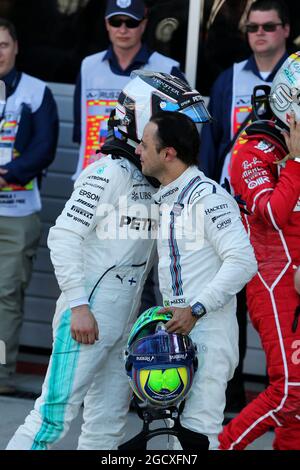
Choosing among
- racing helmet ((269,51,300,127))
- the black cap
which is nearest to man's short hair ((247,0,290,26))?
the black cap

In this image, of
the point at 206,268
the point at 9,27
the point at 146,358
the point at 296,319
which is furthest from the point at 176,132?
the point at 9,27

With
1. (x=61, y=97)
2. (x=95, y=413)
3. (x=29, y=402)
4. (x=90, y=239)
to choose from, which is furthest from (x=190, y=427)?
(x=61, y=97)

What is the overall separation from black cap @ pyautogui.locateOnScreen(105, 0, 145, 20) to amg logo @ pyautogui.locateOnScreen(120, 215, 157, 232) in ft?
6.90

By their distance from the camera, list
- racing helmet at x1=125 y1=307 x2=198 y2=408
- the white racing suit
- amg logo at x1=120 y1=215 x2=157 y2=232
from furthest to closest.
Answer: amg logo at x1=120 y1=215 x2=157 y2=232 → the white racing suit → racing helmet at x1=125 y1=307 x2=198 y2=408

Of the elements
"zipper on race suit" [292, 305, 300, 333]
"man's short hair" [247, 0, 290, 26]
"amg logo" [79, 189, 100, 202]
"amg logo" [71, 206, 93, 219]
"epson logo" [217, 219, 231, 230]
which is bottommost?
"zipper on race suit" [292, 305, 300, 333]

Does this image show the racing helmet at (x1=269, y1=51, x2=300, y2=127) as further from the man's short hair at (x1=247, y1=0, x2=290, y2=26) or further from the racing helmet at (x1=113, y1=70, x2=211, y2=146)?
the man's short hair at (x1=247, y1=0, x2=290, y2=26)

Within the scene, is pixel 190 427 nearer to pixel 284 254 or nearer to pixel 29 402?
pixel 284 254

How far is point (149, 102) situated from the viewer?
4.81 meters

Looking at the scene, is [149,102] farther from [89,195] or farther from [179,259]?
[179,259]

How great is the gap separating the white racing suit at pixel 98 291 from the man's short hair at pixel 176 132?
260mm

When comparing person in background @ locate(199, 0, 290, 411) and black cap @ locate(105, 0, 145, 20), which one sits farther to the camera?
black cap @ locate(105, 0, 145, 20)

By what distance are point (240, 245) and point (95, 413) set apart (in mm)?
1061

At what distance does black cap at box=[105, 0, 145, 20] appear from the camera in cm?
661

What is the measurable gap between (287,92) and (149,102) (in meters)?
0.73
